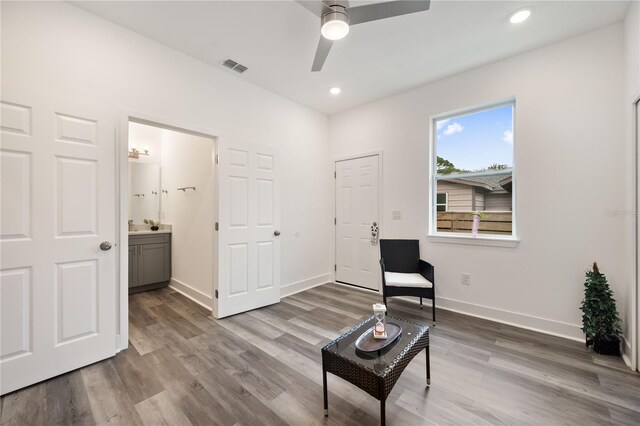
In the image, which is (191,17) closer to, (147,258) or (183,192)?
(183,192)

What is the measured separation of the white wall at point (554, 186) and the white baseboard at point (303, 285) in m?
1.84

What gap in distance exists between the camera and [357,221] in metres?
4.23

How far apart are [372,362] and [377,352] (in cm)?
12

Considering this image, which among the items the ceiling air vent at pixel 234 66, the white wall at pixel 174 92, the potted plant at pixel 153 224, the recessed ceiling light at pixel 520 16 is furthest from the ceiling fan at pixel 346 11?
the potted plant at pixel 153 224

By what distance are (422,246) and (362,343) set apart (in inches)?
87.1

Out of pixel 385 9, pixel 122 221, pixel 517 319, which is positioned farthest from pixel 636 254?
pixel 122 221

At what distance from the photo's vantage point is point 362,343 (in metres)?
1.64

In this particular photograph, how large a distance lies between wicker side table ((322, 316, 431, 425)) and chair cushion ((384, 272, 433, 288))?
3.87 feet

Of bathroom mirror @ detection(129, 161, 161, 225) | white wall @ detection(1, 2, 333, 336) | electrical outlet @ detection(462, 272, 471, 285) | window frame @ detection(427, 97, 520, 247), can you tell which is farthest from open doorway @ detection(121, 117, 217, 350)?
electrical outlet @ detection(462, 272, 471, 285)

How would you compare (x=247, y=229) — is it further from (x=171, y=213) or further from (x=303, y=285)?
(x=171, y=213)

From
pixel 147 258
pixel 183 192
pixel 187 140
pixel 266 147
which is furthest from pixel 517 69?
pixel 147 258

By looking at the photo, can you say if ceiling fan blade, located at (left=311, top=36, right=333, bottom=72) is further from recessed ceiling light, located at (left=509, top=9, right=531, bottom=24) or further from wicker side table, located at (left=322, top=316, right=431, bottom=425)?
wicker side table, located at (left=322, top=316, right=431, bottom=425)

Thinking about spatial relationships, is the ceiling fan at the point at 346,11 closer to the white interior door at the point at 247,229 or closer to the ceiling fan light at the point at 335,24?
the ceiling fan light at the point at 335,24

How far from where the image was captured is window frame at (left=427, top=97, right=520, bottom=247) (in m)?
2.91
